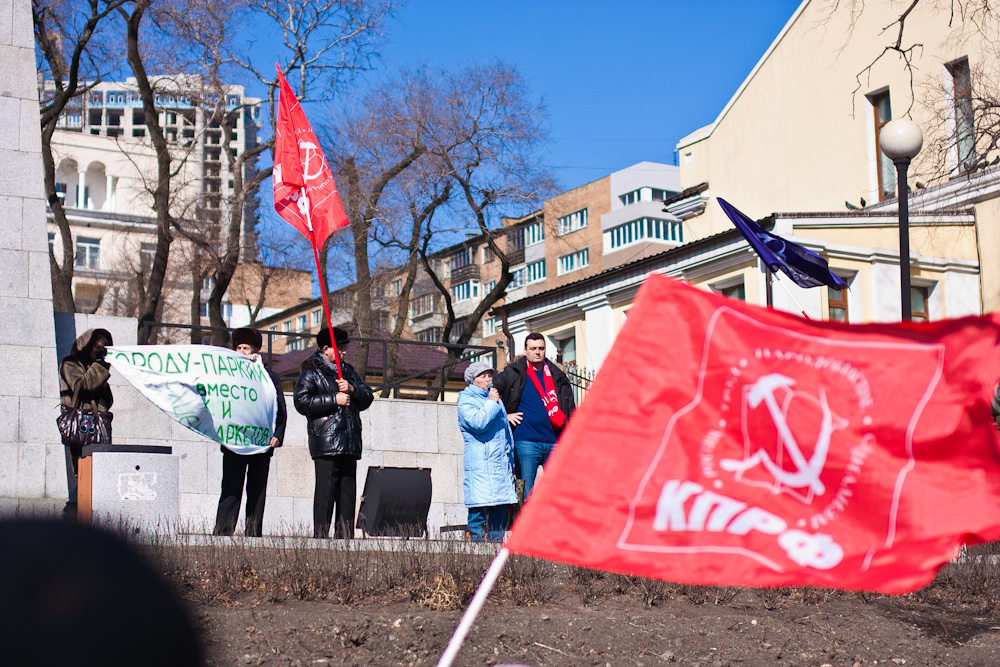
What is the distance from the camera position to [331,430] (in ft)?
31.6

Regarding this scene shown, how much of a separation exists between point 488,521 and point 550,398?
1337mm

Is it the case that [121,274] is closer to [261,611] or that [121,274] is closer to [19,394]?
[19,394]

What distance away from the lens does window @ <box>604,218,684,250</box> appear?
234 feet

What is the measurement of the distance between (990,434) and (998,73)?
2478 centimetres

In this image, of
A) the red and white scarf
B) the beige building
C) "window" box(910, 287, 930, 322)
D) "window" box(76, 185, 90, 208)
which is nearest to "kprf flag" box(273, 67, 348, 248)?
the red and white scarf

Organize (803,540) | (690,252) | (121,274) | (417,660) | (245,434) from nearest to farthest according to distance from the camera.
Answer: (803,540), (417,660), (245,434), (690,252), (121,274)

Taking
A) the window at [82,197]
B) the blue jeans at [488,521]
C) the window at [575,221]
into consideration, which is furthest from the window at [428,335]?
the blue jeans at [488,521]

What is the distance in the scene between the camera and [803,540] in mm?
3293

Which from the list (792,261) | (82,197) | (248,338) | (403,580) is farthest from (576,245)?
(403,580)

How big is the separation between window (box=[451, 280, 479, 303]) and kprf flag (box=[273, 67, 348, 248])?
74.5 metres

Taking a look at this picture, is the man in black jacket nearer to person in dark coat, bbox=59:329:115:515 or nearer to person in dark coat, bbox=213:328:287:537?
person in dark coat, bbox=213:328:287:537

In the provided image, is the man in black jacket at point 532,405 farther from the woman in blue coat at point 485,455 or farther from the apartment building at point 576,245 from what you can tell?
the apartment building at point 576,245

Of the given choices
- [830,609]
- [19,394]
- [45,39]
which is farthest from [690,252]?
[830,609]

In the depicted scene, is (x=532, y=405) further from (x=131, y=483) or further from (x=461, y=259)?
(x=461, y=259)
